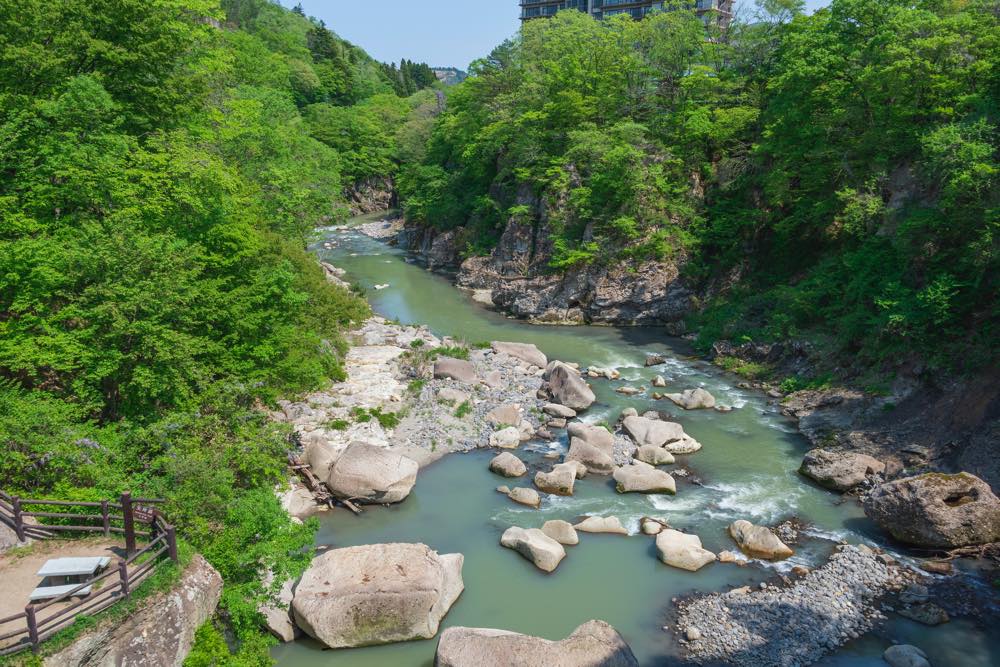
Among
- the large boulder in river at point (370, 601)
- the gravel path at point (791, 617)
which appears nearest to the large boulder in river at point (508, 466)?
the large boulder in river at point (370, 601)

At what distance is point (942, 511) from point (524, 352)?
1626cm

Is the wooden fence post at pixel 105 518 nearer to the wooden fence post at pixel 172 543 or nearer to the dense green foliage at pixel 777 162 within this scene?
the wooden fence post at pixel 172 543

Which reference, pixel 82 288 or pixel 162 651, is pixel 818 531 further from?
pixel 82 288

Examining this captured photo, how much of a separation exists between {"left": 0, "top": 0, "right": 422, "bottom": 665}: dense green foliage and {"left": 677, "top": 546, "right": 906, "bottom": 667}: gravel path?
26.4 ft

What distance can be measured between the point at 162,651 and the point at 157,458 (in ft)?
14.8

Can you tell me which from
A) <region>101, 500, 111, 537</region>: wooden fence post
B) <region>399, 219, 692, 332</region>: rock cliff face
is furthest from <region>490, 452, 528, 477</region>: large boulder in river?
<region>399, 219, 692, 332</region>: rock cliff face

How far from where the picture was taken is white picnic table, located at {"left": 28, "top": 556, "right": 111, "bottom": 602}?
8.96 meters

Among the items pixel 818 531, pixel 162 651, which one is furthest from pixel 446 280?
pixel 162 651

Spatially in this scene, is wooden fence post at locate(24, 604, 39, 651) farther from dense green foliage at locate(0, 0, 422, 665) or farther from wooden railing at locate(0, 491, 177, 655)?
dense green foliage at locate(0, 0, 422, 665)

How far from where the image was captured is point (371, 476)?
1703 centimetres

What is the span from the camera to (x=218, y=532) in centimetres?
1170

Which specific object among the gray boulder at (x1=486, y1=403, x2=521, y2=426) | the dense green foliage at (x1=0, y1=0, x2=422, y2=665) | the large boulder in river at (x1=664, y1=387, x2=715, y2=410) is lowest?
the gray boulder at (x1=486, y1=403, x2=521, y2=426)

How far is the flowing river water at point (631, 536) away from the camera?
12188mm

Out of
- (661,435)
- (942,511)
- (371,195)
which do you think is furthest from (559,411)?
(371,195)
